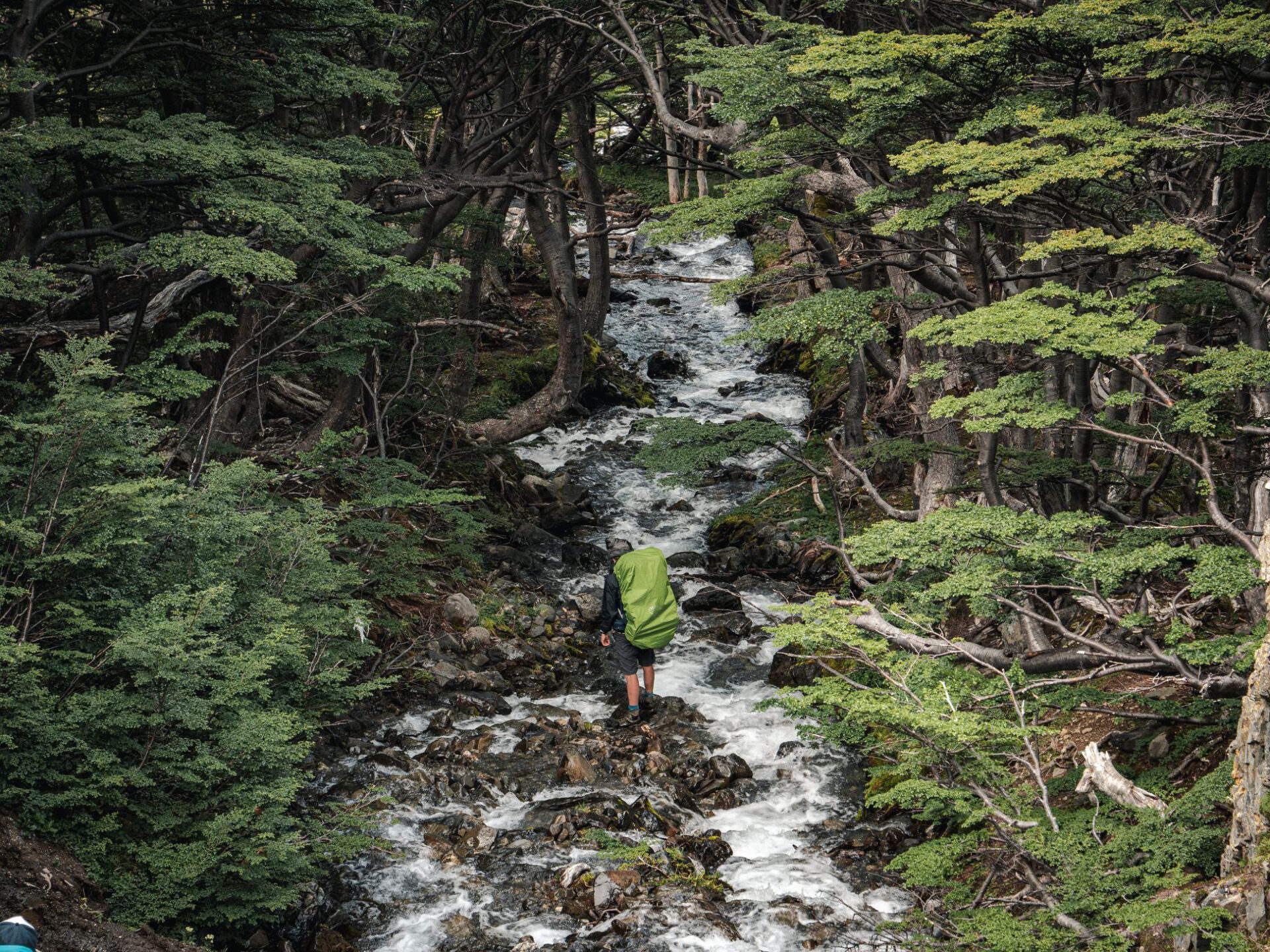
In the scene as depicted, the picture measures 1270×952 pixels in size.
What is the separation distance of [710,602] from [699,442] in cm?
275

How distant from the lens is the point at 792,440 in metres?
10.3

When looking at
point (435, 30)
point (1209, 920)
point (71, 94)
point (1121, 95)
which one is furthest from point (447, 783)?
point (435, 30)

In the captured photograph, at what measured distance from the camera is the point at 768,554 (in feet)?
41.5

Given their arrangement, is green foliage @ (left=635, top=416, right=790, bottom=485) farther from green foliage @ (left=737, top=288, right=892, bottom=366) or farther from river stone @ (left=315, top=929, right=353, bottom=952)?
river stone @ (left=315, top=929, right=353, bottom=952)

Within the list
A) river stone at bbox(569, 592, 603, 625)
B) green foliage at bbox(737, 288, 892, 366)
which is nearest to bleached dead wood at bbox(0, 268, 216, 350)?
green foliage at bbox(737, 288, 892, 366)

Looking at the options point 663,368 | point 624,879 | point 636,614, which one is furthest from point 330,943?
point 663,368

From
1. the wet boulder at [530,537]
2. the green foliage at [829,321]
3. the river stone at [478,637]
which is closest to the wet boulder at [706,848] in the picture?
the river stone at [478,637]

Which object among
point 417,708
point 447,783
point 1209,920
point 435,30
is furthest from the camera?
point 435,30

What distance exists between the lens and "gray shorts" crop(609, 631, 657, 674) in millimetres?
9164

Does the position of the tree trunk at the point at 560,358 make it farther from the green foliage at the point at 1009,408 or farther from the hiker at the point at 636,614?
the green foliage at the point at 1009,408

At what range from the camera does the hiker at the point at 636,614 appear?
9094 mm

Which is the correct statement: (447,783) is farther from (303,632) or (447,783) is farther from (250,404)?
(250,404)

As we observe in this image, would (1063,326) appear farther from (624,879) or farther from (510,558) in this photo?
(510,558)

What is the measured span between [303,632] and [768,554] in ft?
24.2
